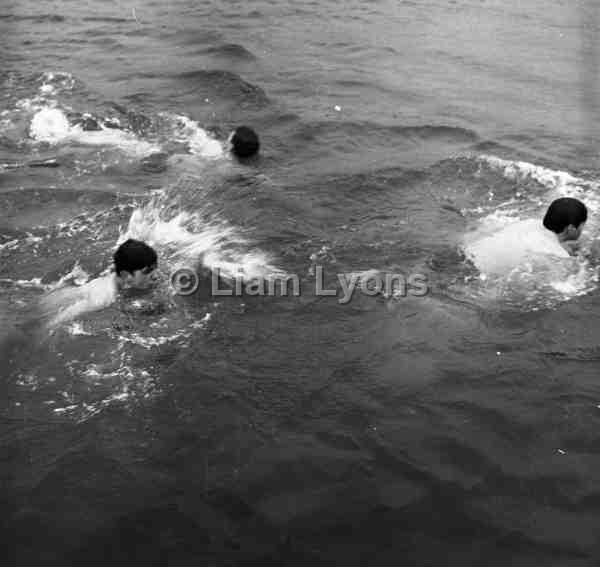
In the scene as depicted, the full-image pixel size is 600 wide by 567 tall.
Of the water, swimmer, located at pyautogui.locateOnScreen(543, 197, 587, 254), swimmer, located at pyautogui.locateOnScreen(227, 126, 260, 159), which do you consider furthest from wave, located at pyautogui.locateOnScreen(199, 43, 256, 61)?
swimmer, located at pyautogui.locateOnScreen(543, 197, 587, 254)

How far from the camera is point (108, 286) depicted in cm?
687

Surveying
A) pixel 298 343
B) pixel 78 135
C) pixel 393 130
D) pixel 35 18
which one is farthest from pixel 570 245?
pixel 35 18

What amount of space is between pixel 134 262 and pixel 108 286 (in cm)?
59

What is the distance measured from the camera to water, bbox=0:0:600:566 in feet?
15.7

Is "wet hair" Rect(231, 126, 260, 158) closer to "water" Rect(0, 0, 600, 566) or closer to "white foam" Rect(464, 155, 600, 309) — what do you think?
"water" Rect(0, 0, 600, 566)

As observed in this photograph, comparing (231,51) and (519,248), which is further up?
(231,51)

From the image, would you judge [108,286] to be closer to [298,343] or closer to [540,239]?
[298,343]

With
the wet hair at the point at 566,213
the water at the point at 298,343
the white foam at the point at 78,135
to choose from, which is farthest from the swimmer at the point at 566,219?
the white foam at the point at 78,135

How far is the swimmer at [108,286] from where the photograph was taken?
21.1 ft

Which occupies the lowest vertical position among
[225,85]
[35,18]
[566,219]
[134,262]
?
[134,262]

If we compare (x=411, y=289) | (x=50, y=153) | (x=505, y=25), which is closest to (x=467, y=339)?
(x=411, y=289)

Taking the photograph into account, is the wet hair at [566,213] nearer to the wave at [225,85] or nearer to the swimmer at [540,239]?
the swimmer at [540,239]

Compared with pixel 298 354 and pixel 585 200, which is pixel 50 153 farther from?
pixel 585 200

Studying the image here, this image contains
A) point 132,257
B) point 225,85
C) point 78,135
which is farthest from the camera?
point 225,85
